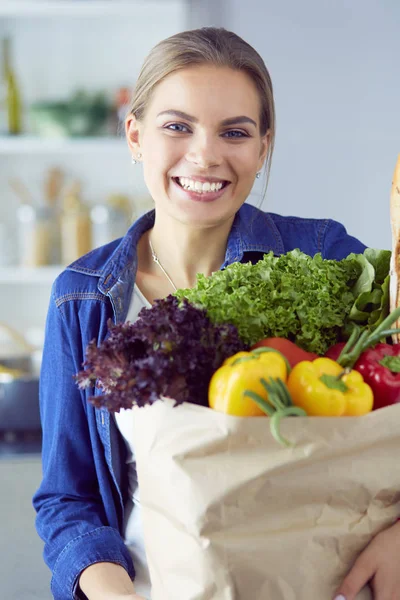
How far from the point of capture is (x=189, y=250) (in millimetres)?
1382

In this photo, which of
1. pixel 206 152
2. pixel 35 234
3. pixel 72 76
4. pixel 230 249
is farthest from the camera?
pixel 72 76

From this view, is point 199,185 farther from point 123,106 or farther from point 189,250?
point 123,106

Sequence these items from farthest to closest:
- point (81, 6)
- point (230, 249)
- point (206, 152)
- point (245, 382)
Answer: point (81, 6) < point (230, 249) < point (206, 152) < point (245, 382)

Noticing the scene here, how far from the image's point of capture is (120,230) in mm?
2996

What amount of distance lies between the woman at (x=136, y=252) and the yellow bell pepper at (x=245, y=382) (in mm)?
470

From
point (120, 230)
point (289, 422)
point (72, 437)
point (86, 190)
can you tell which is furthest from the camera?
point (86, 190)

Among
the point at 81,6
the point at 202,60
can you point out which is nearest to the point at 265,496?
the point at 202,60

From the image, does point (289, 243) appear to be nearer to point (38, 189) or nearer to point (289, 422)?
point (289, 422)

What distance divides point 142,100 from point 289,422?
811 millimetres

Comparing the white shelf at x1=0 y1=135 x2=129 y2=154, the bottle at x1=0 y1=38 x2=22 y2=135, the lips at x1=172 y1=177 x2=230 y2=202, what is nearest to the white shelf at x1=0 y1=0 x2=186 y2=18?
the bottle at x1=0 y1=38 x2=22 y2=135

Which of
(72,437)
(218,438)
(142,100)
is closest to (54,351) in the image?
(72,437)

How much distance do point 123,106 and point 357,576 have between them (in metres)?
2.49

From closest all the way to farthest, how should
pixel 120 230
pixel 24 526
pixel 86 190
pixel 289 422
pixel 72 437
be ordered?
Result: 1. pixel 289 422
2. pixel 72 437
3. pixel 24 526
4. pixel 120 230
5. pixel 86 190

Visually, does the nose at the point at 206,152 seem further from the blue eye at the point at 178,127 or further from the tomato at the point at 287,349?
the tomato at the point at 287,349
